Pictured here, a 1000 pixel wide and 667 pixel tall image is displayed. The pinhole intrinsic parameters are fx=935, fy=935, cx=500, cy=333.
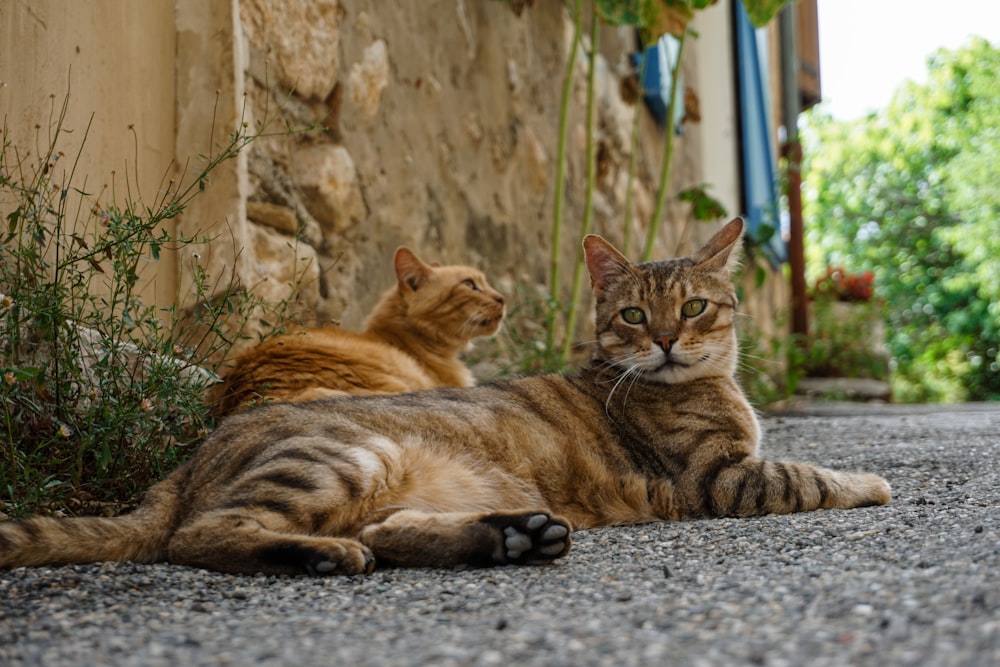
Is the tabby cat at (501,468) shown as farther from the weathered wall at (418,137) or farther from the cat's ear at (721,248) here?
the weathered wall at (418,137)

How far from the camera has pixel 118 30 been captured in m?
3.24

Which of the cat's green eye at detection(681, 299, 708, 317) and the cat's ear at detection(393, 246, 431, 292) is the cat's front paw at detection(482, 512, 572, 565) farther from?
the cat's ear at detection(393, 246, 431, 292)

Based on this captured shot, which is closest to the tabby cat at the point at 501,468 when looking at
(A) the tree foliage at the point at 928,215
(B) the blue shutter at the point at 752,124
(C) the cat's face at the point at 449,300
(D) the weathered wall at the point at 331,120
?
(D) the weathered wall at the point at 331,120

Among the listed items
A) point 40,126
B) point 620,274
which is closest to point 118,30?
point 40,126

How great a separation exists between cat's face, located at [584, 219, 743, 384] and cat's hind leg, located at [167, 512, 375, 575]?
1.28 metres

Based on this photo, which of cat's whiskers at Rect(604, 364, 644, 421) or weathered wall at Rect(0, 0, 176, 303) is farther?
cat's whiskers at Rect(604, 364, 644, 421)

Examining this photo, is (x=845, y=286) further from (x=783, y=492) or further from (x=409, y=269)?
(x=783, y=492)

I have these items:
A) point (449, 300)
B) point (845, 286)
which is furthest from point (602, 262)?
point (845, 286)

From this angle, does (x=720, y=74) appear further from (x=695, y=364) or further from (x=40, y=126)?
(x=40, y=126)

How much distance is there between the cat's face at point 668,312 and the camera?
125 inches

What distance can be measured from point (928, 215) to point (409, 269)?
64.5 feet

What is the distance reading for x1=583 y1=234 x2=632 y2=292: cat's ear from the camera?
11.2ft

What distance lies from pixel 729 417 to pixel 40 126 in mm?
2381

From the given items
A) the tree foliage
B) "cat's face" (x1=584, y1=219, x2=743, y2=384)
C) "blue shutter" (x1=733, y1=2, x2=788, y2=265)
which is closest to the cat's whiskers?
"cat's face" (x1=584, y1=219, x2=743, y2=384)
